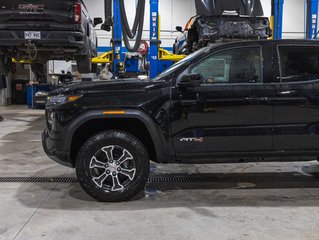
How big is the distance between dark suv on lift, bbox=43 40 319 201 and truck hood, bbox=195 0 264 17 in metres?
5.58

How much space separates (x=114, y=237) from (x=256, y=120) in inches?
79.5

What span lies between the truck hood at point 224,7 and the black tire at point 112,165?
6.32m

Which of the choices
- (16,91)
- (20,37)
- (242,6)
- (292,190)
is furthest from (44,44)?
(16,91)

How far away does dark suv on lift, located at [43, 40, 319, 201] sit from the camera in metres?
4.44

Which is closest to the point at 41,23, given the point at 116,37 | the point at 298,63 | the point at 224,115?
the point at 116,37

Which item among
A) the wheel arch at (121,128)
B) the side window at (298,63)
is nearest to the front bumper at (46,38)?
the wheel arch at (121,128)

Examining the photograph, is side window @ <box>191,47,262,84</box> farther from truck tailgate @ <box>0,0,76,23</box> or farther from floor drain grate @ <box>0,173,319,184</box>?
truck tailgate @ <box>0,0,76,23</box>

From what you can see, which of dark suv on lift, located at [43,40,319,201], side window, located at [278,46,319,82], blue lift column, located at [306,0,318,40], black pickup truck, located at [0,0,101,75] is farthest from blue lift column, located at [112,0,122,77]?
side window, located at [278,46,319,82]

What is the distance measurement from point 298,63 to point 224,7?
569cm

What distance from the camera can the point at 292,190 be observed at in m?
5.10

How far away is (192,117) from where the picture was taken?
4480 millimetres

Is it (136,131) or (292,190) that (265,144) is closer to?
(292,190)

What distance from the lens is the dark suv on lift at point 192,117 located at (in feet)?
14.6

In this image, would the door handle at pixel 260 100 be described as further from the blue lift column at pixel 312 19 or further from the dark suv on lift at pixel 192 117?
the blue lift column at pixel 312 19
